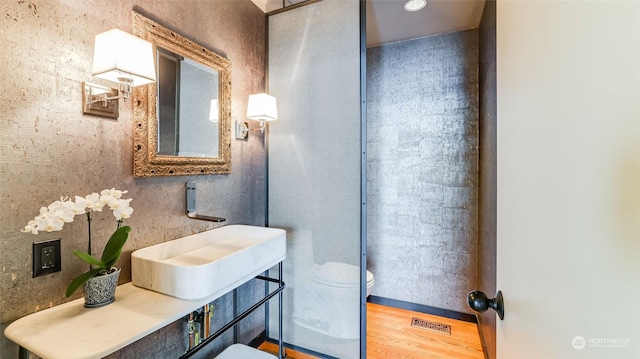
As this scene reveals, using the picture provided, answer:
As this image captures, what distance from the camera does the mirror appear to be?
1.26 meters

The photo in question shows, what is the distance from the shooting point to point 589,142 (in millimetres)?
333

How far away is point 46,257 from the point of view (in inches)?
37.5

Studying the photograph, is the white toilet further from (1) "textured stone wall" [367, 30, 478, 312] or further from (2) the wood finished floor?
(1) "textured stone wall" [367, 30, 478, 312]

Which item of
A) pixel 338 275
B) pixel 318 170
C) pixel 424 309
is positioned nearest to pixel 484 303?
pixel 338 275

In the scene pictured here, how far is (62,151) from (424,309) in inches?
110

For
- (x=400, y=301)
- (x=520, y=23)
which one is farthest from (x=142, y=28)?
(x=400, y=301)

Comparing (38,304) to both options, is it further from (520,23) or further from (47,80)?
(520,23)

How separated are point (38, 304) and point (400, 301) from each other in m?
2.55

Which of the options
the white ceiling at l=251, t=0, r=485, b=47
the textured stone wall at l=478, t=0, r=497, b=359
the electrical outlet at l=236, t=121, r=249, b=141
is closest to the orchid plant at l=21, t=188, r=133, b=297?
the electrical outlet at l=236, t=121, r=249, b=141

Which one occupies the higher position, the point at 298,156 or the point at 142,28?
the point at 142,28

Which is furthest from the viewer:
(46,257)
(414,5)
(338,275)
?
(414,5)

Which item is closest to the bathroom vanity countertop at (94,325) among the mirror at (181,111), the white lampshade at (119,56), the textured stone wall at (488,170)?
the mirror at (181,111)

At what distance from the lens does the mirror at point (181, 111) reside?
1.26 metres

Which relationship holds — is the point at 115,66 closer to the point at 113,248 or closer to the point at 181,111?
the point at 181,111
